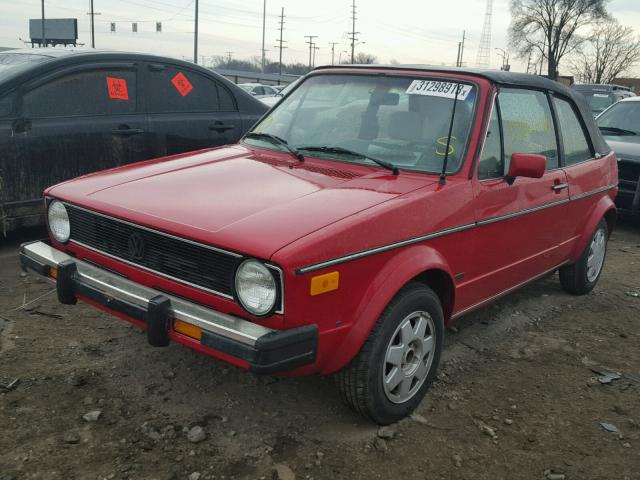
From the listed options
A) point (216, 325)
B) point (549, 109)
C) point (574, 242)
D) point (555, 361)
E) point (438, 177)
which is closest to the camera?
point (216, 325)

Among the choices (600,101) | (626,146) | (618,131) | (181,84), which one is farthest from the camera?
(600,101)

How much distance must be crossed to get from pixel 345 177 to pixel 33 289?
8.84 ft

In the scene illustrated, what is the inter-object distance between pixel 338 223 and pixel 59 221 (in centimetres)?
169

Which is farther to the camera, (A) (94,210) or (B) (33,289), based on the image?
(B) (33,289)

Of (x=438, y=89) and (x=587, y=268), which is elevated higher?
(x=438, y=89)

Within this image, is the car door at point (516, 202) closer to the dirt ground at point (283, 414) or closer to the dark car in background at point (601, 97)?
the dirt ground at point (283, 414)

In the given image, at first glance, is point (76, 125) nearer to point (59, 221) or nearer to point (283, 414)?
point (59, 221)

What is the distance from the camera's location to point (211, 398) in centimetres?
333

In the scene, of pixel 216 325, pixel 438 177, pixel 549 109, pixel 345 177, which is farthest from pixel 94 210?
pixel 549 109

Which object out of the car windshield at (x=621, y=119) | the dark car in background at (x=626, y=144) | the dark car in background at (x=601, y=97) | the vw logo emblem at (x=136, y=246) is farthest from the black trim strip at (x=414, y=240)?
the dark car in background at (x=601, y=97)

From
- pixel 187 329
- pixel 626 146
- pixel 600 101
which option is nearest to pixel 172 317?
pixel 187 329

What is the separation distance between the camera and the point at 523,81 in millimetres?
4109

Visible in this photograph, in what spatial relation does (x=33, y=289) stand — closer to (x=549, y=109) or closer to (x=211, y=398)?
(x=211, y=398)

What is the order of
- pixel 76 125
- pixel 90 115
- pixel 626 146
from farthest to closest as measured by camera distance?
pixel 626 146 → pixel 90 115 → pixel 76 125
